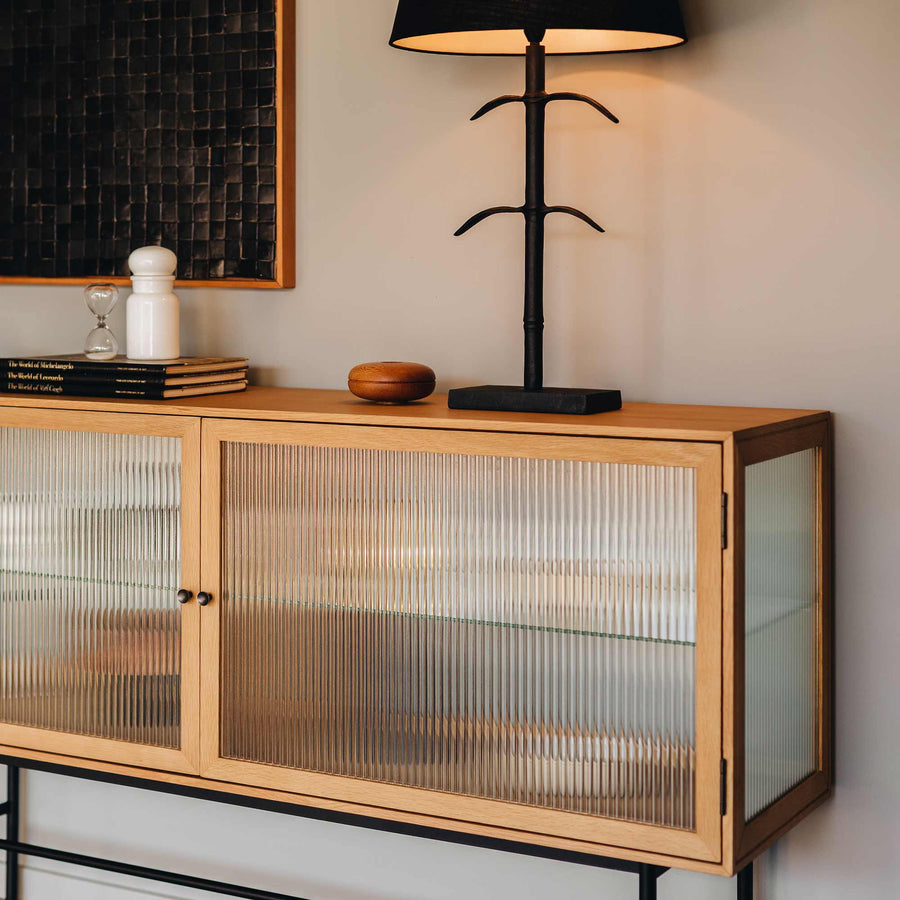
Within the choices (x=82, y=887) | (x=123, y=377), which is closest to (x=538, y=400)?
(x=123, y=377)

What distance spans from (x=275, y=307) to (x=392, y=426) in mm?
619

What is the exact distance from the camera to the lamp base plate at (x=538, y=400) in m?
1.74

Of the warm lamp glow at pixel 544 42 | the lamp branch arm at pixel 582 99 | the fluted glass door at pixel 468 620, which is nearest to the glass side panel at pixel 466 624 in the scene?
the fluted glass door at pixel 468 620

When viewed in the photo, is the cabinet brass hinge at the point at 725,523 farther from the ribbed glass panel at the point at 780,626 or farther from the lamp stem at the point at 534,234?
the lamp stem at the point at 534,234

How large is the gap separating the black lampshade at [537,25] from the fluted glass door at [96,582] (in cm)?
69

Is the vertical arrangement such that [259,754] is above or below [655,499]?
below

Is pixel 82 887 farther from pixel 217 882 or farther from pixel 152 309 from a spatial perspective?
pixel 152 309

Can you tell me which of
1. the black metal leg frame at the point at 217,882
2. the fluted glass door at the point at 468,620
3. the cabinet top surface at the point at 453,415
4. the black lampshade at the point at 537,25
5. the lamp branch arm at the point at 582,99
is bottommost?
the black metal leg frame at the point at 217,882

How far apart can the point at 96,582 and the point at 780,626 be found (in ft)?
3.46

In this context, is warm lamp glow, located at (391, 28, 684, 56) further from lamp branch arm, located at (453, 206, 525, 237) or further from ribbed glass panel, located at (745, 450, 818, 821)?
ribbed glass panel, located at (745, 450, 818, 821)

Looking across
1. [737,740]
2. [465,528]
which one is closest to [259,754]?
[465,528]

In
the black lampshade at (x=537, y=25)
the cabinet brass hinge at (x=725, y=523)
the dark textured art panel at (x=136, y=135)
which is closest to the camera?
the cabinet brass hinge at (x=725, y=523)

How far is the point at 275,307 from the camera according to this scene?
2.31m

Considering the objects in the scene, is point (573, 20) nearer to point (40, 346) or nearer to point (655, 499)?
point (655, 499)
